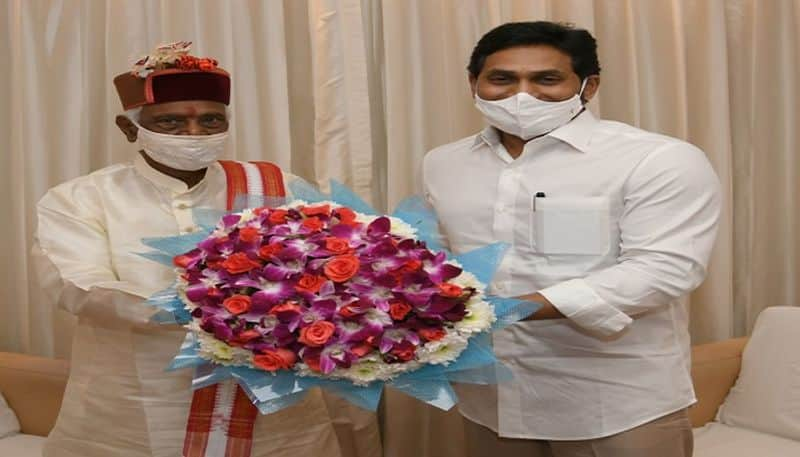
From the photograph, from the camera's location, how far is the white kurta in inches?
73.6

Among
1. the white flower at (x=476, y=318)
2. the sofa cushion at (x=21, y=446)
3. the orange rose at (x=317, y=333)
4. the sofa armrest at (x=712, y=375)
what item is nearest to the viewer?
the orange rose at (x=317, y=333)

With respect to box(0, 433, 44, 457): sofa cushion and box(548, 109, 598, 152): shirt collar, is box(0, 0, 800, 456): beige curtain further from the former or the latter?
box(548, 109, 598, 152): shirt collar

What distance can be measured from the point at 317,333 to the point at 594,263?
0.79 metres

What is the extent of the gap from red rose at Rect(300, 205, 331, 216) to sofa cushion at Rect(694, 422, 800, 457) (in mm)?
1664

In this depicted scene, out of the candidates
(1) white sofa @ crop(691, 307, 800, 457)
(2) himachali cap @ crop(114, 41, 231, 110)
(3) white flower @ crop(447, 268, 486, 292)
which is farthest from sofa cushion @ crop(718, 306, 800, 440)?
(2) himachali cap @ crop(114, 41, 231, 110)

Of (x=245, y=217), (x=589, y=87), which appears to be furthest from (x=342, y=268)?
(x=589, y=87)

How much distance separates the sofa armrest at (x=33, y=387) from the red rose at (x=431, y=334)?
5.57 feet

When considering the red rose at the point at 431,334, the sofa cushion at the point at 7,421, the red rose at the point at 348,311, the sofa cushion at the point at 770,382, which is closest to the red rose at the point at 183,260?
the red rose at the point at 348,311

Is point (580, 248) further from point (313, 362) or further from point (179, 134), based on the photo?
point (179, 134)

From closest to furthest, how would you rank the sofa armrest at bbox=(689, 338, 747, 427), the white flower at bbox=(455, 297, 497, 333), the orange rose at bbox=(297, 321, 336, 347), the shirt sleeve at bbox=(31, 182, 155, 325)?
the orange rose at bbox=(297, 321, 336, 347) < the white flower at bbox=(455, 297, 497, 333) < the shirt sleeve at bbox=(31, 182, 155, 325) < the sofa armrest at bbox=(689, 338, 747, 427)

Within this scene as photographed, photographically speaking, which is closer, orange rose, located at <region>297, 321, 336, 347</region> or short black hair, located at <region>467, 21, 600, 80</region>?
orange rose, located at <region>297, 321, 336, 347</region>

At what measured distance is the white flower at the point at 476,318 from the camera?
153 cm

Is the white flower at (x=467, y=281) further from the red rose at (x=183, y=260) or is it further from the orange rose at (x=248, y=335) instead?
the red rose at (x=183, y=260)

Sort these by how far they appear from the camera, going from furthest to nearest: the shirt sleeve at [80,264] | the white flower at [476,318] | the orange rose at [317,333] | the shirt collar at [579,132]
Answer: the shirt collar at [579,132]
the shirt sleeve at [80,264]
the white flower at [476,318]
the orange rose at [317,333]
